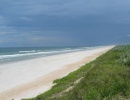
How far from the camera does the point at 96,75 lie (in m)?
10.7

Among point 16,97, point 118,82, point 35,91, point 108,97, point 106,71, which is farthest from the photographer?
point 35,91

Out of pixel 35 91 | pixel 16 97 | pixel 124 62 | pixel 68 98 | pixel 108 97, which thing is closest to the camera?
pixel 108 97

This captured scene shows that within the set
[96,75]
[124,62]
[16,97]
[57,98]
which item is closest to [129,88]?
[96,75]

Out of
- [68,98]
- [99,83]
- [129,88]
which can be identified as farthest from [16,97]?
[129,88]

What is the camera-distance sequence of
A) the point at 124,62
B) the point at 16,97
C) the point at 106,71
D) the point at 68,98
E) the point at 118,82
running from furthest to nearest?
the point at 16,97 < the point at 124,62 < the point at 106,71 < the point at 68,98 < the point at 118,82

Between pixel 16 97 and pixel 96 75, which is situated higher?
pixel 96 75

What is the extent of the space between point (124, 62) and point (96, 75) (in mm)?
3268

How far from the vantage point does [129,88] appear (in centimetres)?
924

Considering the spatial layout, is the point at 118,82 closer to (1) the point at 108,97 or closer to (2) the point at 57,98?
(1) the point at 108,97

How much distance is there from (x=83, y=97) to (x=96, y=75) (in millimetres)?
1607

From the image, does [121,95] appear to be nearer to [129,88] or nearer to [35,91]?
[129,88]

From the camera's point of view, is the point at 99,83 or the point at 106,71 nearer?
the point at 99,83

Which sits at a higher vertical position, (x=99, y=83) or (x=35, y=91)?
(x=99, y=83)

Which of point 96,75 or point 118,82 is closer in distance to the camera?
point 118,82
